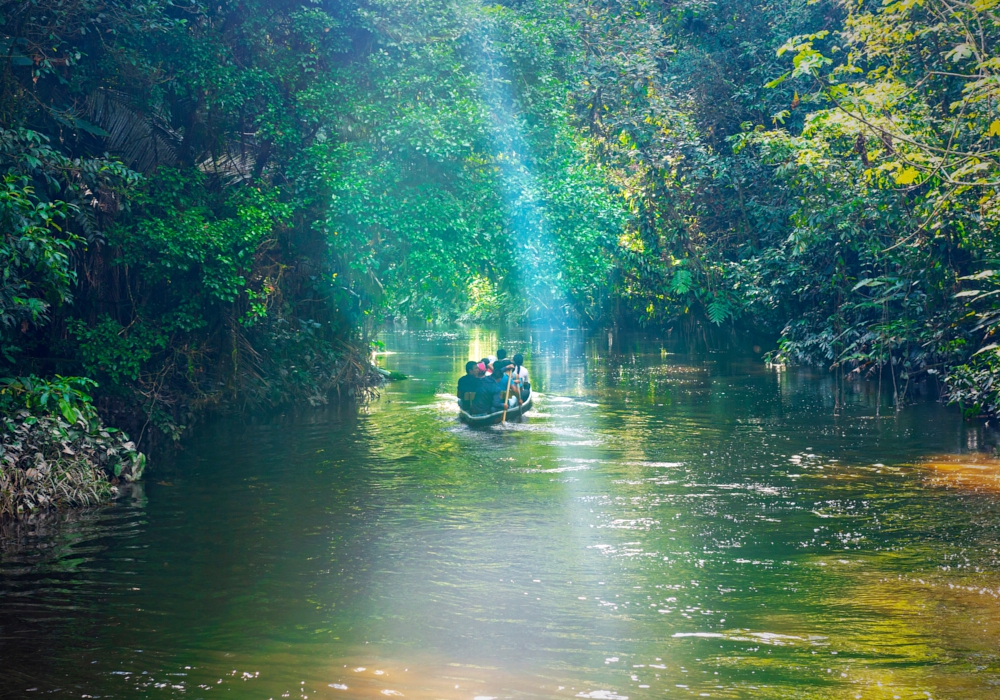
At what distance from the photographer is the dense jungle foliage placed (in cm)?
1275

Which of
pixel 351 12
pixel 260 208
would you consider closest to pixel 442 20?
pixel 351 12

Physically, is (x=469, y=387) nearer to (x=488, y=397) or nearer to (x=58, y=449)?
(x=488, y=397)

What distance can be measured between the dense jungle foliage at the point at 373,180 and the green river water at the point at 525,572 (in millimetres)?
2329

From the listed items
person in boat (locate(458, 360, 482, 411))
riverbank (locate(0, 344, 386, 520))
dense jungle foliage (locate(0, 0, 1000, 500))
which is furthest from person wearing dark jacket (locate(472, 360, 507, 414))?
riverbank (locate(0, 344, 386, 520))

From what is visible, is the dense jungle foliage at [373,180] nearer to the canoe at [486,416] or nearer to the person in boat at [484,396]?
the person in boat at [484,396]

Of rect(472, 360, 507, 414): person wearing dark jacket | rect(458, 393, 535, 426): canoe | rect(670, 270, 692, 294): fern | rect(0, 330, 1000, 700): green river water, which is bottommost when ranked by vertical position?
rect(0, 330, 1000, 700): green river water

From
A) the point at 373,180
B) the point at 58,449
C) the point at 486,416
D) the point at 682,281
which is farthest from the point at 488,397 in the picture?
the point at 682,281

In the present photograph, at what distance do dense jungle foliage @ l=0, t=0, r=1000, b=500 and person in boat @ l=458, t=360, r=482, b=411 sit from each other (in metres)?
2.22

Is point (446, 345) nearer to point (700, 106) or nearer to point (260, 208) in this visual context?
point (700, 106)

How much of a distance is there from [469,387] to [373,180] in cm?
417

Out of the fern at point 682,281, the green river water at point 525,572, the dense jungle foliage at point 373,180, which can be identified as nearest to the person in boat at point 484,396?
the green river water at point 525,572

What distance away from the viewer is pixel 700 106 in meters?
29.0

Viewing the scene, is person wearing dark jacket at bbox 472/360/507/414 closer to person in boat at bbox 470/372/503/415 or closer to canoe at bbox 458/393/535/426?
person in boat at bbox 470/372/503/415

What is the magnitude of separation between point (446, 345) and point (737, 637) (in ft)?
107
